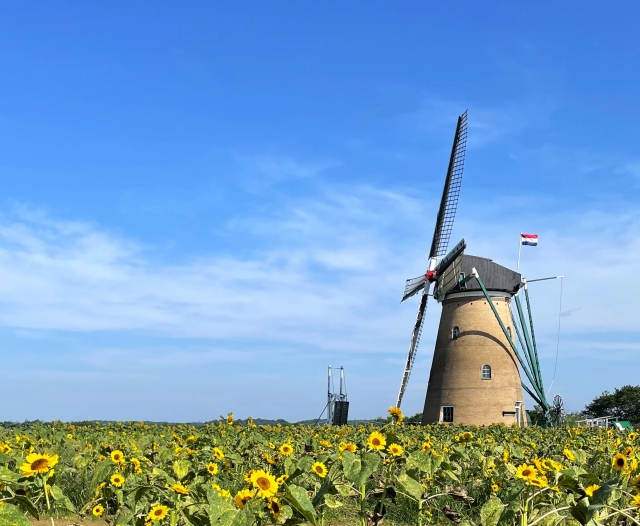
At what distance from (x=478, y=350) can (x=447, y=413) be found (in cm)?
337

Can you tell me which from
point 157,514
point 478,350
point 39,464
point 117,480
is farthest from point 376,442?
point 478,350

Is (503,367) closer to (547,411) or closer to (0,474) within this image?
(547,411)

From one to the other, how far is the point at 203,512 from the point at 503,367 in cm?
2937

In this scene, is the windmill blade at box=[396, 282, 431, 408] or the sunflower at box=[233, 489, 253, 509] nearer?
the sunflower at box=[233, 489, 253, 509]

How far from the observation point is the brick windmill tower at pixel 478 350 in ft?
102

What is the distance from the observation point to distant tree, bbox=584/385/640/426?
206 feet

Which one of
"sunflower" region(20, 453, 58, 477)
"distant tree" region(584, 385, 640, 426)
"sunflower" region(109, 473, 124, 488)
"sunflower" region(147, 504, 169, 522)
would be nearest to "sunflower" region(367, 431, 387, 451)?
"sunflower" region(147, 504, 169, 522)

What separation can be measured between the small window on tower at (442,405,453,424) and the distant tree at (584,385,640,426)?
37.6m

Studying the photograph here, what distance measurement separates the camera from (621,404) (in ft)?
211

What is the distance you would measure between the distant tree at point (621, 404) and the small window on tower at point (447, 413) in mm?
37613

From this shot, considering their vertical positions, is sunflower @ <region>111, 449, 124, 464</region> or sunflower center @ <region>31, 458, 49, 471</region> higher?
sunflower center @ <region>31, 458, 49, 471</region>

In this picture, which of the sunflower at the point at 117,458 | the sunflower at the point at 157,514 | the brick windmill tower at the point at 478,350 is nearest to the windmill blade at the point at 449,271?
the brick windmill tower at the point at 478,350

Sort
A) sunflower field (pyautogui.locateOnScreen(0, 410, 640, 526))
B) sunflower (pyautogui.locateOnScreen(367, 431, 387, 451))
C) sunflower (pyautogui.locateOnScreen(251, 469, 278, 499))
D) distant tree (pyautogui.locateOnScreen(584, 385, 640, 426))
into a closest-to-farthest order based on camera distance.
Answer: sunflower (pyautogui.locateOnScreen(251, 469, 278, 499)) → sunflower field (pyautogui.locateOnScreen(0, 410, 640, 526)) → sunflower (pyautogui.locateOnScreen(367, 431, 387, 451)) → distant tree (pyautogui.locateOnScreen(584, 385, 640, 426))

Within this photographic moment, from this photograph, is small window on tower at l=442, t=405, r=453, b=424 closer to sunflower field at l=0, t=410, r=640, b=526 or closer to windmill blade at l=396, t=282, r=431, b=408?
windmill blade at l=396, t=282, r=431, b=408
